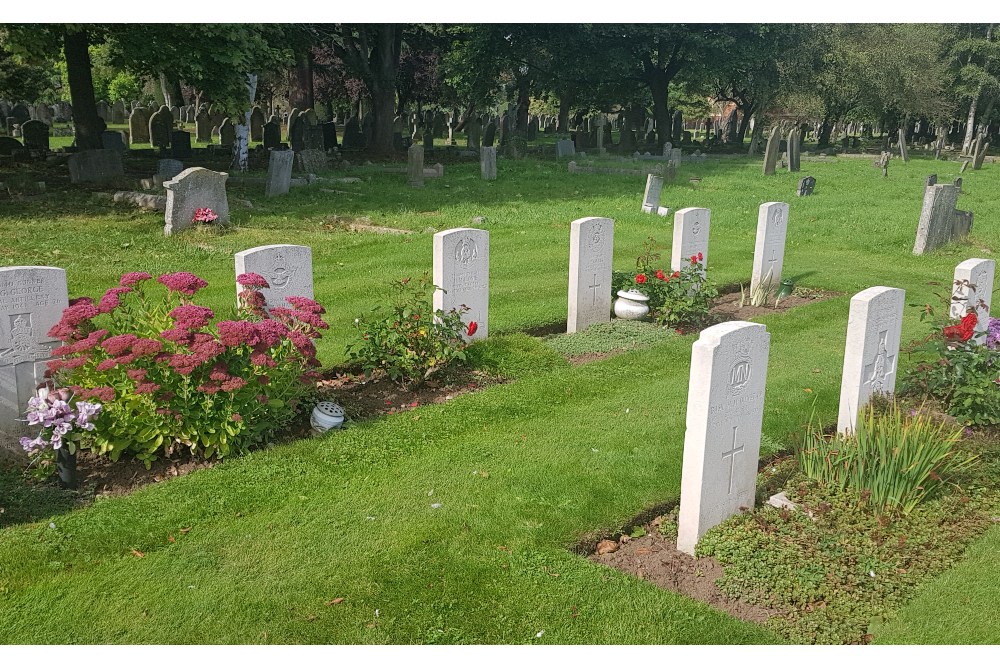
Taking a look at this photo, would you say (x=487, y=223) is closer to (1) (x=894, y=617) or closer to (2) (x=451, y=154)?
(1) (x=894, y=617)

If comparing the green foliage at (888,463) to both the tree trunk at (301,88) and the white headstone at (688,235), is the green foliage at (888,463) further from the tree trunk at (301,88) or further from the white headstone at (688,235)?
the tree trunk at (301,88)

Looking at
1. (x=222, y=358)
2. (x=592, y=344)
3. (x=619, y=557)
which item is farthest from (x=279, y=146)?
(x=619, y=557)

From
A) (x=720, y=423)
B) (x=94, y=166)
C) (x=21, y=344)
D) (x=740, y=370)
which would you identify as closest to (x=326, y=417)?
(x=21, y=344)

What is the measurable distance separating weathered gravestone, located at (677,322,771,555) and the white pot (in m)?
3.02

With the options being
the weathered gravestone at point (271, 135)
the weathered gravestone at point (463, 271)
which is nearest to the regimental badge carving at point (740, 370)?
the weathered gravestone at point (463, 271)

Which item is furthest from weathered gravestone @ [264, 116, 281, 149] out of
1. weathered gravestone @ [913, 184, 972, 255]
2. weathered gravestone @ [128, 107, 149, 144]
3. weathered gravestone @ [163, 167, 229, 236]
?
weathered gravestone @ [913, 184, 972, 255]

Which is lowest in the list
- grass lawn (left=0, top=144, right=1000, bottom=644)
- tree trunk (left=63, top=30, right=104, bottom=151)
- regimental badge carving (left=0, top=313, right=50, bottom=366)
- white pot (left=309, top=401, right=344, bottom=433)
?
grass lawn (left=0, top=144, right=1000, bottom=644)

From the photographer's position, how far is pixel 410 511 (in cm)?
594

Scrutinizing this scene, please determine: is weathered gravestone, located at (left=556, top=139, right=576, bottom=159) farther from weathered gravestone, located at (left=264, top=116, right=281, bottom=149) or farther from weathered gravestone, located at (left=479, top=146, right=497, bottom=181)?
weathered gravestone, located at (left=264, top=116, right=281, bottom=149)

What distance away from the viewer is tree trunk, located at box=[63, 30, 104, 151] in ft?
70.7

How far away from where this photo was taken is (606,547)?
18.7 feet

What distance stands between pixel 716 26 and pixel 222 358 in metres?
36.0

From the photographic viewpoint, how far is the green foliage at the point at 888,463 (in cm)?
593

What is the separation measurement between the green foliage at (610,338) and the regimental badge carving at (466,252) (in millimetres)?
1469
